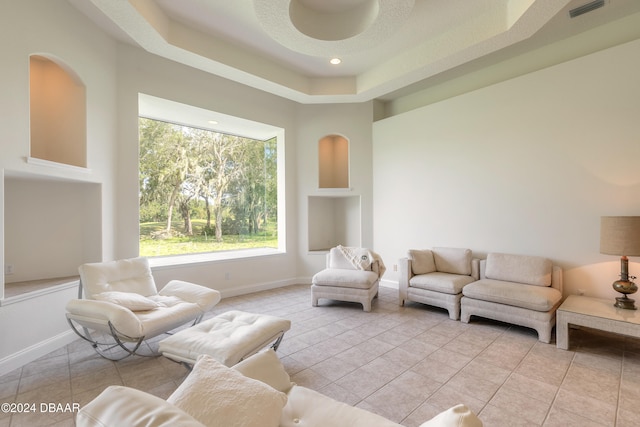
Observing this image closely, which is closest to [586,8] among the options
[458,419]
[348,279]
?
[348,279]

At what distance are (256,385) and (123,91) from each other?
4.18 meters

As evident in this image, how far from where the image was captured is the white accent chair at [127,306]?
2.33 metres

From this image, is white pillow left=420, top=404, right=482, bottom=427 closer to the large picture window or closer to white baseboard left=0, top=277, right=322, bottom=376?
white baseboard left=0, top=277, right=322, bottom=376

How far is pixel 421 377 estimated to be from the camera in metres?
2.35

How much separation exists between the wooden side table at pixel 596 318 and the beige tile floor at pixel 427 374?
0.25 metres

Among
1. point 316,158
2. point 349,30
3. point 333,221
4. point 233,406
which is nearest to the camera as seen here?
point 233,406

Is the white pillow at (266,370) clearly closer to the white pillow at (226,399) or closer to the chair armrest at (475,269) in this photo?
the white pillow at (226,399)

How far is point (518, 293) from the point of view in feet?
10.3

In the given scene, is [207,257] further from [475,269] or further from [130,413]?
[130,413]

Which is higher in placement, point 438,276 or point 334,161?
point 334,161

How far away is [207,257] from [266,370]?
3.80 m

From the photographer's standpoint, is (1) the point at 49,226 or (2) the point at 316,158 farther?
(2) the point at 316,158

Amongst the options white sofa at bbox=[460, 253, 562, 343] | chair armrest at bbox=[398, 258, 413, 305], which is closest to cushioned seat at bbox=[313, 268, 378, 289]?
chair armrest at bbox=[398, 258, 413, 305]

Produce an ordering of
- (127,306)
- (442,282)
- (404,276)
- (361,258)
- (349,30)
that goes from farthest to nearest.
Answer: (361,258), (404,276), (442,282), (349,30), (127,306)
